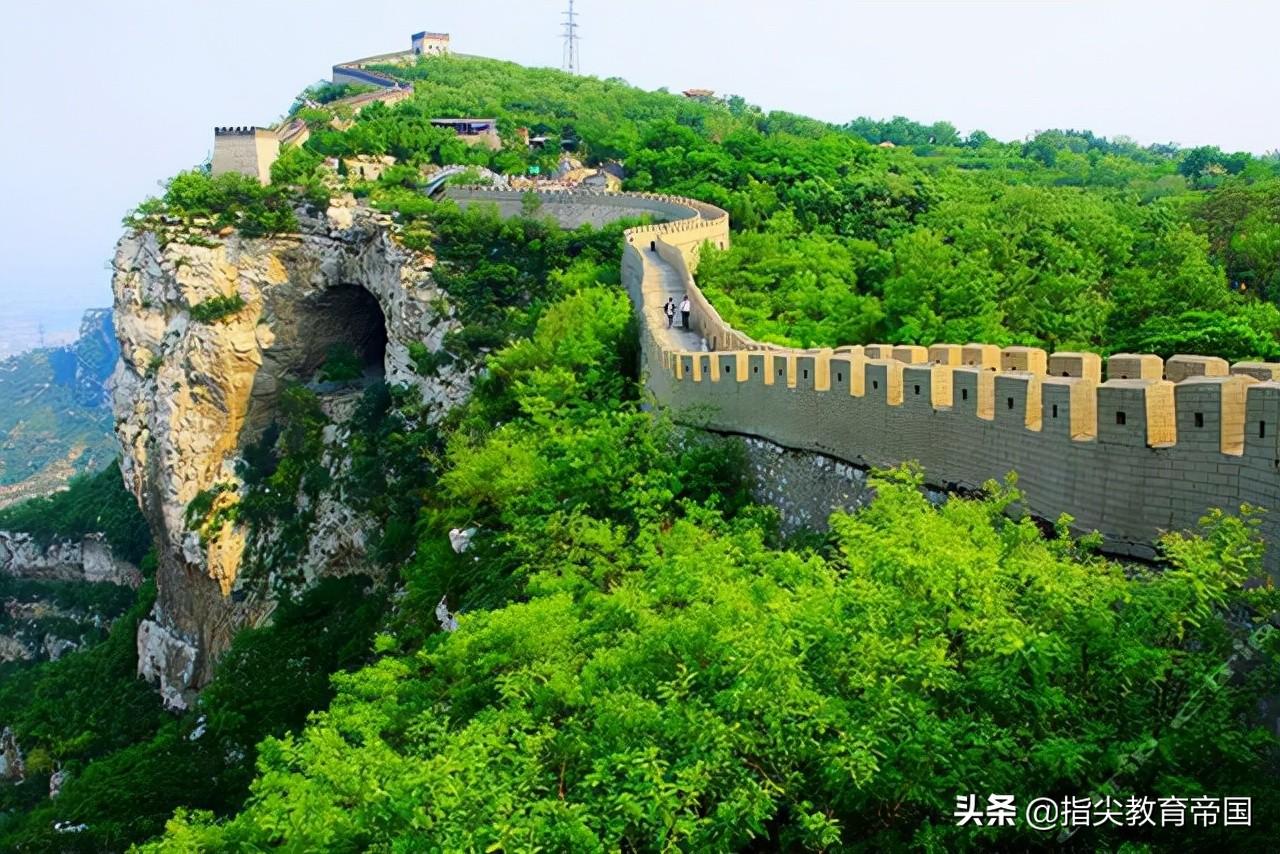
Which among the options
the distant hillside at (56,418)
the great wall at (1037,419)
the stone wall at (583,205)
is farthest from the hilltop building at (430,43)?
the great wall at (1037,419)

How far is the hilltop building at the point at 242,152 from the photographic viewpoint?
164 feet

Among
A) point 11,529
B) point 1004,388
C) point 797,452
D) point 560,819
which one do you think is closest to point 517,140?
point 11,529

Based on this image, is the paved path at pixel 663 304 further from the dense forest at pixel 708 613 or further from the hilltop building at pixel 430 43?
the hilltop building at pixel 430 43

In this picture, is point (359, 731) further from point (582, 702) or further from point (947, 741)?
point (947, 741)

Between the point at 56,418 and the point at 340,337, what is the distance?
5092 inches

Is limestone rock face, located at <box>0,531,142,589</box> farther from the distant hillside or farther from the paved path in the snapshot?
the distant hillside

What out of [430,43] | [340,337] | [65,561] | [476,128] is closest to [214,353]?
[340,337]

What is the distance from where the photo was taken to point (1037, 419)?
40.2 feet

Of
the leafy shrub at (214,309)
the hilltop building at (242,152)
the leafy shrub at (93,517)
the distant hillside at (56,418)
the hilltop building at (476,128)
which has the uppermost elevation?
the hilltop building at (476,128)

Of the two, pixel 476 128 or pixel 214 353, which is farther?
pixel 476 128

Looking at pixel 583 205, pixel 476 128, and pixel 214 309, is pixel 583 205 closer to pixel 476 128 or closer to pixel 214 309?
pixel 214 309

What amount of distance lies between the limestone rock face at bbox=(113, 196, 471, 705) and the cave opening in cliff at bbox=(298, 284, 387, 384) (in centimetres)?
10

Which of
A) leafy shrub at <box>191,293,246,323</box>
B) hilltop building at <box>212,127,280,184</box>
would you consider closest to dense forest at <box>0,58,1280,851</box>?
leafy shrub at <box>191,293,246,323</box>

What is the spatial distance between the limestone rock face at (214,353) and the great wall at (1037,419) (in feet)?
78.9
